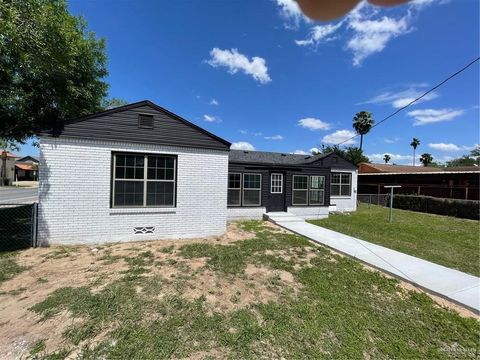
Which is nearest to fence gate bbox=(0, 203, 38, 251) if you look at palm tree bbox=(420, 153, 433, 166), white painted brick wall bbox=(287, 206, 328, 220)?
white painted brick wall bbox=(287, 206, 328, 220)

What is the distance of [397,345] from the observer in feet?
11.7

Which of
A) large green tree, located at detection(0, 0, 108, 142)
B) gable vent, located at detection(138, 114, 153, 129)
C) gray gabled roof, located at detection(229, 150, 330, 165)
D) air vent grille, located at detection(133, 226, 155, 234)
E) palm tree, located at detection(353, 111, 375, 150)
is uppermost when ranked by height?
palm tree, located at detection(353, 111, 375, 150)

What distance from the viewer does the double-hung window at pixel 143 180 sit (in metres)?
8.17

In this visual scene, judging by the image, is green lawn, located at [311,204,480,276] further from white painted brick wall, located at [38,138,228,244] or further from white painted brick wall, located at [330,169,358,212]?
white painted brick wall, located at [38,138,228,244]

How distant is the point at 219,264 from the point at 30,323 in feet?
11.7

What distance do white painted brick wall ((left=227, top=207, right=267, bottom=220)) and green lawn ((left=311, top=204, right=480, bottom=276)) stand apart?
120 inches

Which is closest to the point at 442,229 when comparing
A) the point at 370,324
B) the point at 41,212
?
the point at 370,324

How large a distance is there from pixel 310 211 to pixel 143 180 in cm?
928

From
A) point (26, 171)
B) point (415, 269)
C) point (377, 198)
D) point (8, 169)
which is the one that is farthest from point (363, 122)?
point (26, 171)

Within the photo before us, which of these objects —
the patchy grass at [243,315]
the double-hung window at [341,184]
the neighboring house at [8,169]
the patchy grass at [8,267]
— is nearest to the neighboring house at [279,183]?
the double-hung window at [341,184]

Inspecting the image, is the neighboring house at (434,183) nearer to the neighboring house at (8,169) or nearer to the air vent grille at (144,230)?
the air vent grille at (144,230)

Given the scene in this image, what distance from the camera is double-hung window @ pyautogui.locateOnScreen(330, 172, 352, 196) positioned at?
16.7m

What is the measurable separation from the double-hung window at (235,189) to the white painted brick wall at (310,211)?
2948 mm

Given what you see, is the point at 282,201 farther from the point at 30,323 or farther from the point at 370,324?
the point at 30,323
